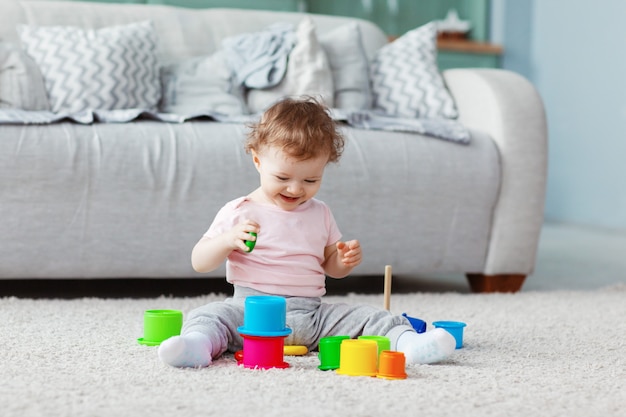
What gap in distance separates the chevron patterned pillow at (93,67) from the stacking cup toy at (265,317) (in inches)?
47.6

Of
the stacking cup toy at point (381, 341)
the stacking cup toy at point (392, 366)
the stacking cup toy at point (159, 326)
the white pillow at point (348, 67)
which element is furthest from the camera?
the white pillow at point (348, 67)

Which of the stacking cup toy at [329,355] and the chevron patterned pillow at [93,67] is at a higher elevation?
the chevron patterned pillow at [93,67]

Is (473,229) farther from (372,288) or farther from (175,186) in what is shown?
(175,186)

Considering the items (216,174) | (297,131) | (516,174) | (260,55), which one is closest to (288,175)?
(297,131)

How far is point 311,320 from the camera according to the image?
1459 millimetres

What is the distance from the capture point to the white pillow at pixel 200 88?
8.07 feet

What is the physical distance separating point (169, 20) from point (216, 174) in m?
0.91

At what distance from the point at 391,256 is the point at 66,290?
82 centimetres

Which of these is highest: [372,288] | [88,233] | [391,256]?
[88,233]

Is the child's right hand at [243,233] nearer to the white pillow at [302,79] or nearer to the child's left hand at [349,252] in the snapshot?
the child's left hand at [349,252]

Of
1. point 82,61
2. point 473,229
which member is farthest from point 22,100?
point 473,229

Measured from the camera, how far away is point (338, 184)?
84.0 inches

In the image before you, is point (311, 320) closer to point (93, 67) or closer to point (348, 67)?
point (93, 67)

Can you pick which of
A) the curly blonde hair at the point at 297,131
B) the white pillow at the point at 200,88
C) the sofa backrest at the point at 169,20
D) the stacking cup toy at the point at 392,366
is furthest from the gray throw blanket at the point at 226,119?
the stacking cup toy at the point at 392,366
